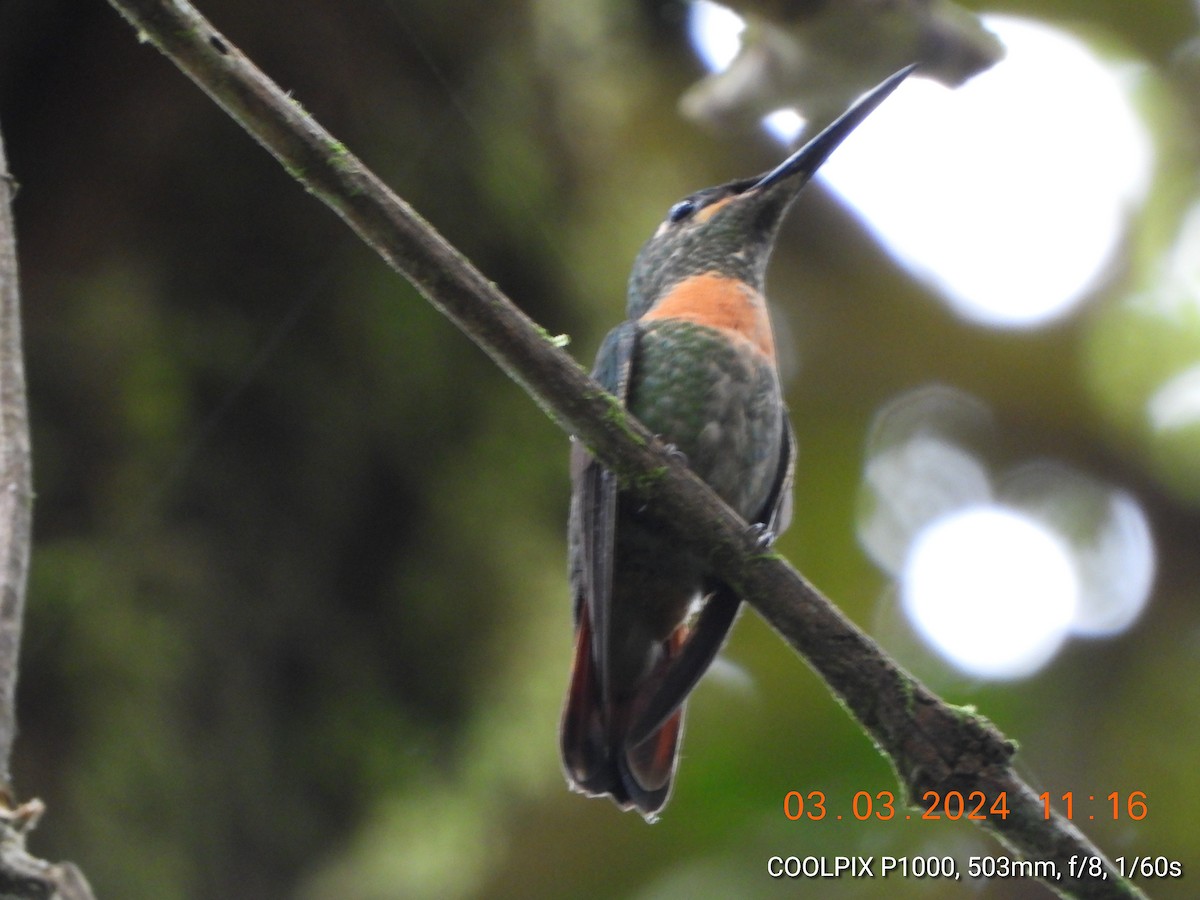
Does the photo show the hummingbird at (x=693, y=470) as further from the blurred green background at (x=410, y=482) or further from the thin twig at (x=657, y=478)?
the blurred green background at (x=410, y=482)

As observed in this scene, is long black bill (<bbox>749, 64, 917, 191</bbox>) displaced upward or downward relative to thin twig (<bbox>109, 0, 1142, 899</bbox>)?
upward

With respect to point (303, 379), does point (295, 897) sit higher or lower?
lower

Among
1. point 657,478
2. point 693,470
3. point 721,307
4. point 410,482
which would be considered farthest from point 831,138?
point 410,482

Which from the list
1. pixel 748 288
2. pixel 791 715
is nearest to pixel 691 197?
pixel 748 288

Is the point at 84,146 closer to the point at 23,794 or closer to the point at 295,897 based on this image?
the point at 23,794
